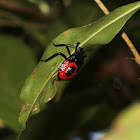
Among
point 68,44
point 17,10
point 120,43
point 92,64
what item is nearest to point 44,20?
point 17,10

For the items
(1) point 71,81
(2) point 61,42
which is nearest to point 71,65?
(2) point 61,42

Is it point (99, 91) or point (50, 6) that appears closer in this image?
point (99, 91)

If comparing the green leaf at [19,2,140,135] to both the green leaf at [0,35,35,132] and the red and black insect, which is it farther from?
the green leaf at [0,35,35,132]

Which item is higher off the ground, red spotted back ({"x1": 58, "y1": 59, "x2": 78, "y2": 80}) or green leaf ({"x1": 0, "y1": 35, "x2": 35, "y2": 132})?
green leaf ({"x1": 0, "y1": 35, "x2": 35, "y2": 132})

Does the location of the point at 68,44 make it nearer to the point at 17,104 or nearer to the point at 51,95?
the point at 51,95

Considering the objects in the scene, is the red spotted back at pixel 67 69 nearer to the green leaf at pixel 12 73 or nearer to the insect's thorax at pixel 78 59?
the insect's thorax at pixel 78 59

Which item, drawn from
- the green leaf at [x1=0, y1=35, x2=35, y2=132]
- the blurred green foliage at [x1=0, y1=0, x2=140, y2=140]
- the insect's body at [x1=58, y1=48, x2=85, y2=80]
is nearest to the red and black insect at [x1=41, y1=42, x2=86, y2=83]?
the insect's body at [x1=58, y1=48, x2=85, y2=80]
